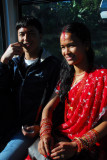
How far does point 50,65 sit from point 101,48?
2.29 feet

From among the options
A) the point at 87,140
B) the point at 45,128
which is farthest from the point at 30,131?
the point at 87,140

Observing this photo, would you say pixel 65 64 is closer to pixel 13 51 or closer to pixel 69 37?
pixel 69 37

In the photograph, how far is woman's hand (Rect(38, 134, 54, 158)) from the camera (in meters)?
1.28

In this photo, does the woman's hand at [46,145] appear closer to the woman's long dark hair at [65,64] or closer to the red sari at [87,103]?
the red sari at [87,103]

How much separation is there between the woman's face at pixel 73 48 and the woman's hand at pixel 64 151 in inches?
25.6

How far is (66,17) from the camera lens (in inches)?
86.6

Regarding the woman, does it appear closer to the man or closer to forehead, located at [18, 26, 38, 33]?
the man

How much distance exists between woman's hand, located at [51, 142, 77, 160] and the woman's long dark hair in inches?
17.5

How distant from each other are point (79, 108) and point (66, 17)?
1.31m

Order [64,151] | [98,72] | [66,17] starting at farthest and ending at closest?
[66,17]
[98,72]
[64,151]

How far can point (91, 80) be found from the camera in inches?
53.5

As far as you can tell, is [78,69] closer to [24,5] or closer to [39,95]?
[39,95]

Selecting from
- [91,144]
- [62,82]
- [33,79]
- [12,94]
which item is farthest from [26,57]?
[91,144]

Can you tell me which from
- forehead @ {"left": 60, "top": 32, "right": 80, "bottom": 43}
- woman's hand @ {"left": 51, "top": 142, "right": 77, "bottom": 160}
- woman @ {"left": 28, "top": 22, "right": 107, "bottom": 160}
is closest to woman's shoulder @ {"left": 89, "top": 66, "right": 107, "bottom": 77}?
woman @ {"left": 28, "top": 22, "right": 107, "bottom": 160}
